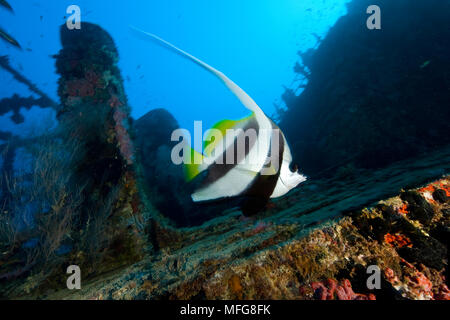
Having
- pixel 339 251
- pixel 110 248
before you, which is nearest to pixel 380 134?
pixel 339 251

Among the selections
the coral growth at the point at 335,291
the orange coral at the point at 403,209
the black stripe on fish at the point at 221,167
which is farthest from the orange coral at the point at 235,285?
the orange coral at the point at 403,209

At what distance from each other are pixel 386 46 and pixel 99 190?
10.7 meters

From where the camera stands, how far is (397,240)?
1.31 metres

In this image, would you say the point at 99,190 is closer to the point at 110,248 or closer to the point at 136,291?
the point at 110,248

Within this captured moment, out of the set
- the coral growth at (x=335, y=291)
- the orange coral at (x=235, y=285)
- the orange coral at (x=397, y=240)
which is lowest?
the coral growth at (x=335, y=291)

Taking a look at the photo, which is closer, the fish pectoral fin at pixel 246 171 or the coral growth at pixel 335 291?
the coral growth at pixel 335 291

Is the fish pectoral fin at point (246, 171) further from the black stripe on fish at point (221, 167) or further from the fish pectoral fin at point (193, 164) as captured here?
the fish pectoral fin at point (193, 164)

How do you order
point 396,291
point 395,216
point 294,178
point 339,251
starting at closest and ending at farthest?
point 396,291, point 339,251, point 395,216, point 294,178

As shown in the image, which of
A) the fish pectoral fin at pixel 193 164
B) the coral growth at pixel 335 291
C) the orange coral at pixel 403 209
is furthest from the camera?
the orange coral at pixel 403 209

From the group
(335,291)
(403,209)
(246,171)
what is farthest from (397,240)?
(246,171)

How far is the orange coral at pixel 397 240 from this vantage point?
4.21 ft

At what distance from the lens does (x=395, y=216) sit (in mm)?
1392

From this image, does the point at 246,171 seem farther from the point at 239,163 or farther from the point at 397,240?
the point at 397,240

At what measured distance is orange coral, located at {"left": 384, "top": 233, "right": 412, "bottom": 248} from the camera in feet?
4.21
